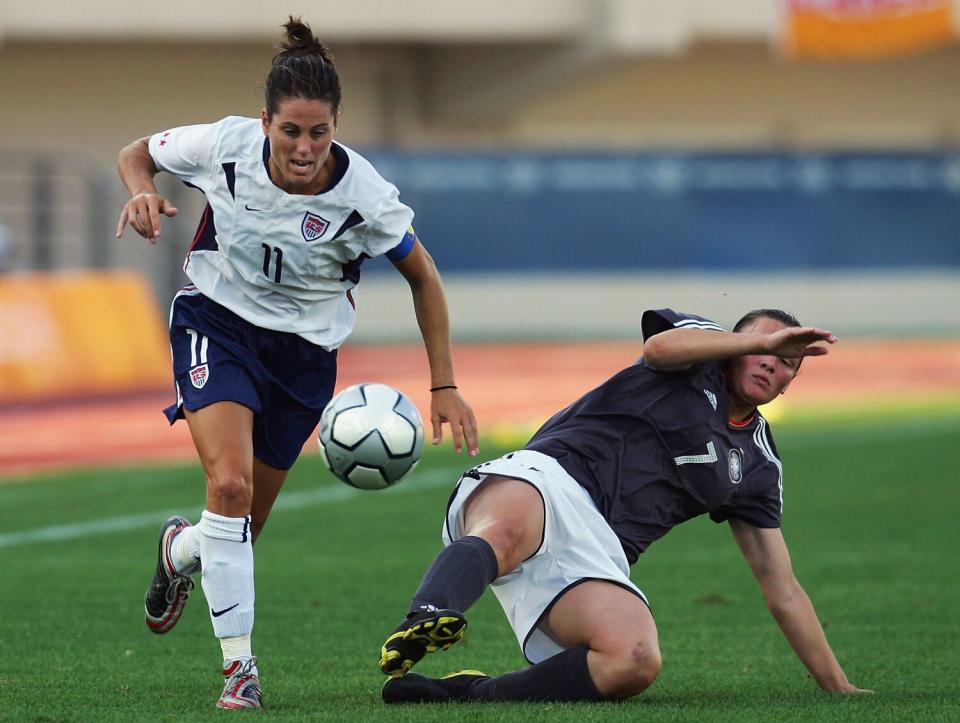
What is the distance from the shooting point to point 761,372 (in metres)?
5.92

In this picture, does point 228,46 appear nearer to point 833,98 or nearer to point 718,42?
point 718,42

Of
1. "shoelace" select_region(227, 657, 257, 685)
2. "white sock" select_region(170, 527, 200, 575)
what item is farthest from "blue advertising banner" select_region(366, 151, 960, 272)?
"shoelace" select_region(227, 657, 257, 685)

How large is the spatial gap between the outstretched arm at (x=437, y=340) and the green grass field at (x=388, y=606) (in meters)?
0.99

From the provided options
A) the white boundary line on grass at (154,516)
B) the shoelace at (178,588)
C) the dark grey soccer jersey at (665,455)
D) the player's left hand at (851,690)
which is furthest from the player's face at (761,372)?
the white boundary line on grass at (154,516)

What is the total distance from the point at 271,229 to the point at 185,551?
4.14 ft

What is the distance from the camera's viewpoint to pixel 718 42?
3425cm

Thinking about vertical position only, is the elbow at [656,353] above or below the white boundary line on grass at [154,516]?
above

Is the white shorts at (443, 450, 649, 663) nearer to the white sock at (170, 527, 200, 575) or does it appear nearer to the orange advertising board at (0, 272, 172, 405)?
the white sock at (170, 527, 200, 575)

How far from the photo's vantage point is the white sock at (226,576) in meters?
5.55

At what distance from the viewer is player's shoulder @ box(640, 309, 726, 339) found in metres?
5.88

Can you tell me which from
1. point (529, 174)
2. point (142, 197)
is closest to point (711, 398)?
point (142, 197)

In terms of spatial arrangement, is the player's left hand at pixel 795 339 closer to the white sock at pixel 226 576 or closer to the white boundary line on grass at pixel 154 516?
the white sock at pixel 226 576

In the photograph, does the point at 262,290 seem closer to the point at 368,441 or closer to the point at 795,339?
the point at 368,441

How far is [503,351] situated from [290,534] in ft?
53.0
